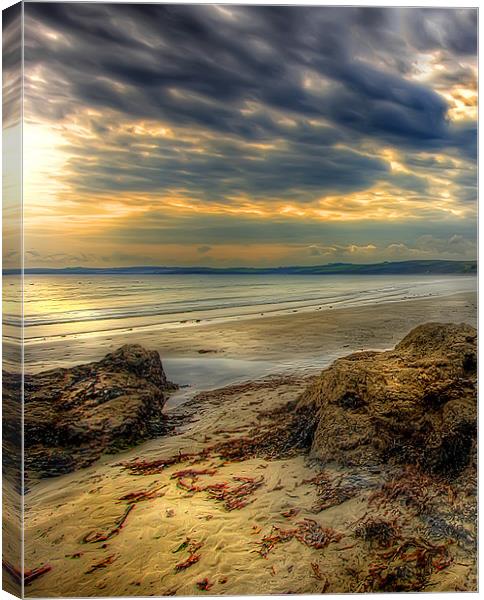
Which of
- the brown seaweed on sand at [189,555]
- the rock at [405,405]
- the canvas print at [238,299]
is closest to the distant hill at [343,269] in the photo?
the canvas print at [238,299]

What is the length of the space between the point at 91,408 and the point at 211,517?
100cm

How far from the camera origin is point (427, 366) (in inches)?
126

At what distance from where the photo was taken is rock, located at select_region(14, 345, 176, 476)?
117 inches

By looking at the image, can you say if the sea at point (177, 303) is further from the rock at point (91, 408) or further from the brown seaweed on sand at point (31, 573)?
the brown seaweed on sand at point (31, 573)

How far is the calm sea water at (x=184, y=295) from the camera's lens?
2980 mm

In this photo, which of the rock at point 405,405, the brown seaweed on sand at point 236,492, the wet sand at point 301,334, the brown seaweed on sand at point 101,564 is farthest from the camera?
the wet sand at point 301,334

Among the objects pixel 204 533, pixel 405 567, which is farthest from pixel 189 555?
pixel 405 567

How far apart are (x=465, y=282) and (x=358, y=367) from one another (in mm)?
955

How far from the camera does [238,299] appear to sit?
10.7 ft

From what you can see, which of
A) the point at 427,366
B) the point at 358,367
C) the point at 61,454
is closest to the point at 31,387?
the point at 61,454

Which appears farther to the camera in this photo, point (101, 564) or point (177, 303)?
point (177, 303)

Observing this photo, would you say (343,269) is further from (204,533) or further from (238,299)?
(204,533)

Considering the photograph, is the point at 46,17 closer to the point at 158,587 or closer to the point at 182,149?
the point at 182,149

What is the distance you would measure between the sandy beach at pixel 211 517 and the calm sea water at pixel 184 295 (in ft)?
0.53
